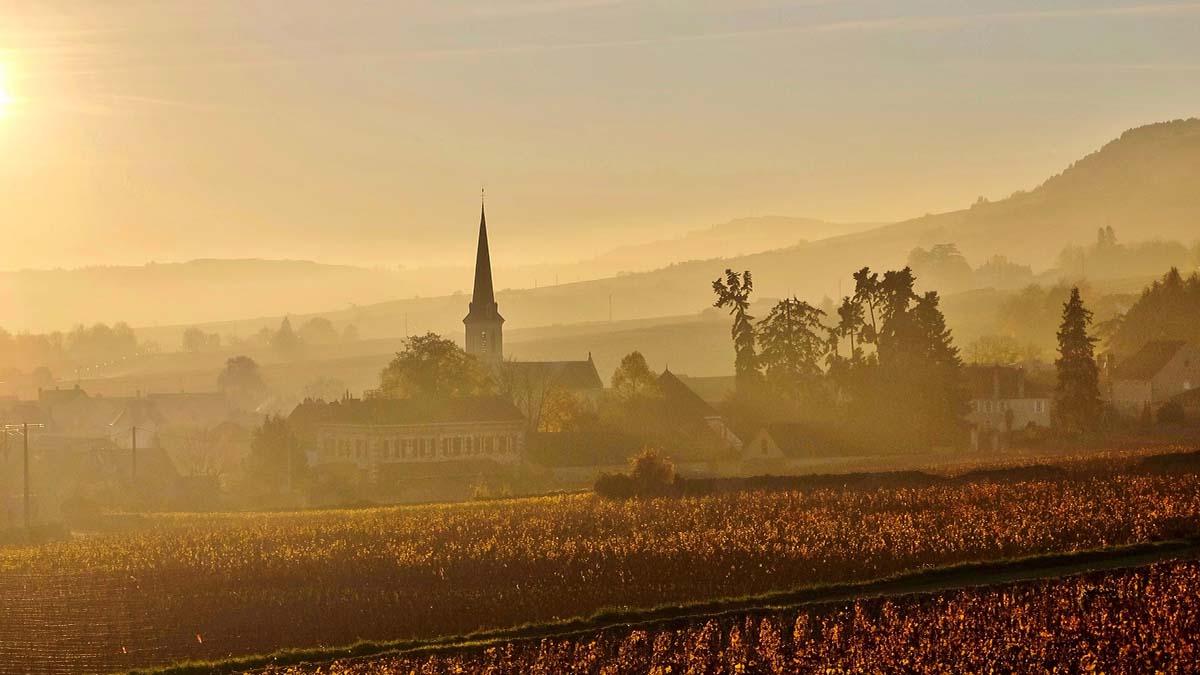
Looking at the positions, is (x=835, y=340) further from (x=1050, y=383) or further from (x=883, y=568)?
(x=883, y=568)

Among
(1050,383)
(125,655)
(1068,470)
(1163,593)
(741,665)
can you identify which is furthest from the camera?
(1050,383)

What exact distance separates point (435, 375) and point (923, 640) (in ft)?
267

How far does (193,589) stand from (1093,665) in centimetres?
2892

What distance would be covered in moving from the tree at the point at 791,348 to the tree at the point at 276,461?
32.5 m

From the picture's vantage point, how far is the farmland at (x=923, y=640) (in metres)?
31.5

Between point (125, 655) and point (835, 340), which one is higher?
point (835, 340)

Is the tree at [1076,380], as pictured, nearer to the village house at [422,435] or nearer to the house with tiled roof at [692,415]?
the house with tiled roof at [692,415]

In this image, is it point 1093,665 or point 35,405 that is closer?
point 1093,665

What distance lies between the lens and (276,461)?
93.2m

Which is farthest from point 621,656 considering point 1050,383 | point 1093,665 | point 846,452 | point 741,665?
point 1050,383

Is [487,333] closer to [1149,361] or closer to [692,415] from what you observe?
[692,415]

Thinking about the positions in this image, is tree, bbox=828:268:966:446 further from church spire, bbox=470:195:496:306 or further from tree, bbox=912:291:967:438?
church spire, bbox=470:195:496:306

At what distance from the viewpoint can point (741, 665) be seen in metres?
32.5

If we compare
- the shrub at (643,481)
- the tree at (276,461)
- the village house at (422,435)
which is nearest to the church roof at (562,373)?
the village house at (422,435)
